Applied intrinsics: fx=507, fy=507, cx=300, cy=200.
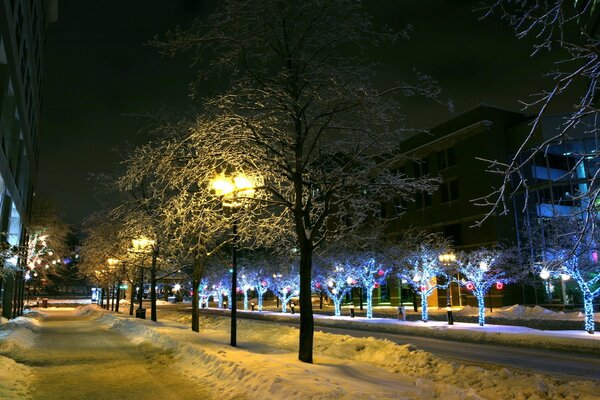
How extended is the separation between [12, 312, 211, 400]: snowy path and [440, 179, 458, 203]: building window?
133 ft

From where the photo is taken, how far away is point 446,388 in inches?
332

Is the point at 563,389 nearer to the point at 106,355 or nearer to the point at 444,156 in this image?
the point at 106,355

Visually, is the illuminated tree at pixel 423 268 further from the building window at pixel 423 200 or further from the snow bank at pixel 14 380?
the snow bank at pixel 14 380

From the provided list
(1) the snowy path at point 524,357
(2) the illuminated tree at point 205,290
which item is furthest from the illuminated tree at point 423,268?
(2) the illuminated tree at point 205,290

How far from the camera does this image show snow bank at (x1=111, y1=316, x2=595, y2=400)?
27.0 ft

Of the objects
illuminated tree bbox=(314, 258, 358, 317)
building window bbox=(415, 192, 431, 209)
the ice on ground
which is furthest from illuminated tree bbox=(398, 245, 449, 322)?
building window bbox=(415, 192, 431, 209)

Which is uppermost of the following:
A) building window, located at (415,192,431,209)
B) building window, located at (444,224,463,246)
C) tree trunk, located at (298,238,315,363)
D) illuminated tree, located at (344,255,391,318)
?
building window, located at (415,192,431,209)

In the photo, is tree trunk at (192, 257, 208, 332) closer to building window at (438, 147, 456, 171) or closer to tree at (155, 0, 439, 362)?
tree at (155, 0, 439, 362)

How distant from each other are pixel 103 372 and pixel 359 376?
6.16 meters

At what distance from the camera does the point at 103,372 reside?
1214 cm

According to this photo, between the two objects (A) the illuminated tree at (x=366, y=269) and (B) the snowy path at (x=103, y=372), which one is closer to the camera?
(B) the snowy path at (x=103, y=372)

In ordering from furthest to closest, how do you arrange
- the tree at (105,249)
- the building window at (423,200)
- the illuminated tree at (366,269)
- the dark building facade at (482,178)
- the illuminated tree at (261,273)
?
the illuminated tree at (261,273) < the building window at (423,200) < the dark building facade at (482,178) < the illuminated tree at (366,269) < the tree at (105,249)

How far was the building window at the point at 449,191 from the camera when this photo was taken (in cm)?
5188

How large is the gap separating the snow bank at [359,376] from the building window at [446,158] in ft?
131
